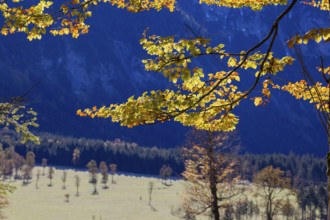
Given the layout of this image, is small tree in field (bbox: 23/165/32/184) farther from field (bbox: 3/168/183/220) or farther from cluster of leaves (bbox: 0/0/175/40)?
cluster of leaves (bbox: 0/0/175/40)

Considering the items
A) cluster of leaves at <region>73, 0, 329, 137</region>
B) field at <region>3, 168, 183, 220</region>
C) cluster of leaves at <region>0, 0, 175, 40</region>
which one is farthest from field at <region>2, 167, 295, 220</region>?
cluster of leaves at <region>73, 0, 329, 137</region>

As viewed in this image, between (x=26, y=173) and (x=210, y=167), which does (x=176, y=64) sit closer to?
(x=210, y=167)

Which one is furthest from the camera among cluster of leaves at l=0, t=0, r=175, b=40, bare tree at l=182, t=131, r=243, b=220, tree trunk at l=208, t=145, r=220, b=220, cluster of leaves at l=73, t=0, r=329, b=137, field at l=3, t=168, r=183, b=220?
field at l=3, t=168, r=183, b=220

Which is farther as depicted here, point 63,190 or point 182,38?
point 63,190

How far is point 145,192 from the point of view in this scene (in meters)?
182

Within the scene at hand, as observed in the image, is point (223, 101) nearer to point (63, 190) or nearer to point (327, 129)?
point (327, 129)

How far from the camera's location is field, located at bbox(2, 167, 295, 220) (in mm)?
134500

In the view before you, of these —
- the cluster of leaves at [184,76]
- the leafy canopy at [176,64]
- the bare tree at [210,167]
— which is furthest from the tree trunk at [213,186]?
the cluster of leaves at [184,76]

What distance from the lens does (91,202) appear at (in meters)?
157

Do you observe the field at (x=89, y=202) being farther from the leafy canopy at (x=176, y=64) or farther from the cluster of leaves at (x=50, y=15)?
the leafy canopy at (x=176, y=64)

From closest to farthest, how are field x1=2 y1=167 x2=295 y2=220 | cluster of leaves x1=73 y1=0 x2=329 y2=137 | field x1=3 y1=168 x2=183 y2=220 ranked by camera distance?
cluster of leaves x1=73 y1=0 x2=329 y2=137
field x1=2 y1=167 x2=295 y2=220
field x1=3 y1=168 x2=183 y2=220

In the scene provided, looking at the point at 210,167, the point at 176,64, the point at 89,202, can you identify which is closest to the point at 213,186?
the point at 210,167

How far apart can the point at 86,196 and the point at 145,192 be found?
25.0 meters

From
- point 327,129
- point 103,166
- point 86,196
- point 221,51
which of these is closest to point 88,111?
point 221,51
